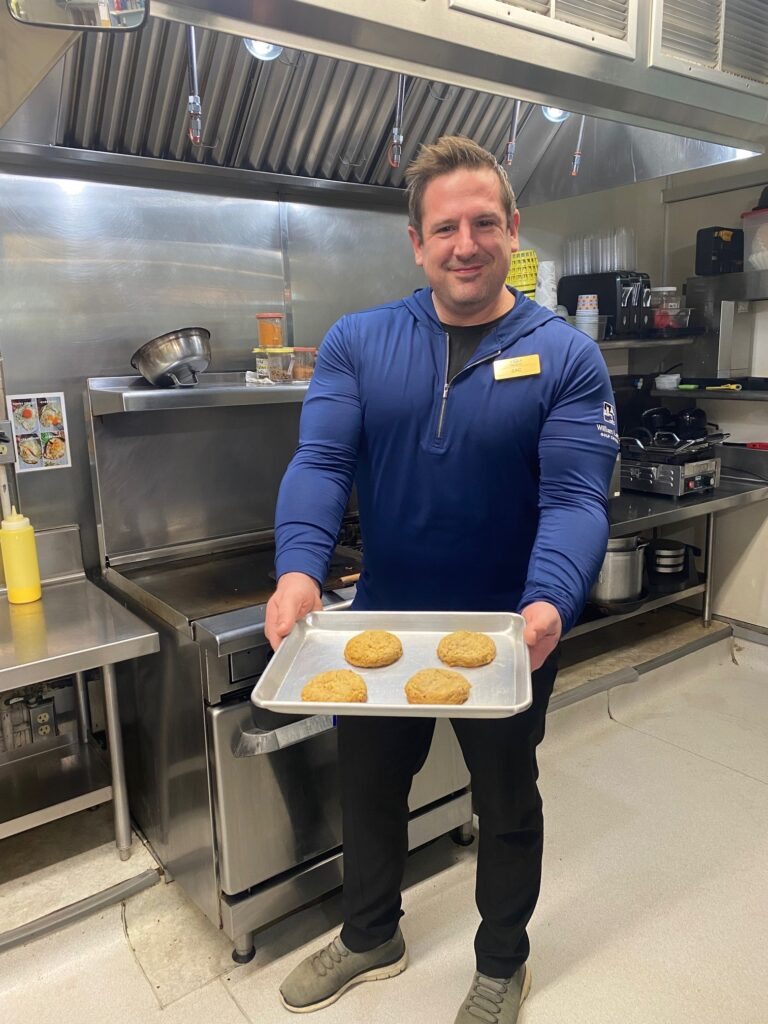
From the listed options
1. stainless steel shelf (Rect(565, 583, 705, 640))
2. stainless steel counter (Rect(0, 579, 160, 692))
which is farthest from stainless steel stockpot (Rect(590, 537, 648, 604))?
stainless steel counter (Rect(0, 579, 160, 692))

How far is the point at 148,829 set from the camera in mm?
2018

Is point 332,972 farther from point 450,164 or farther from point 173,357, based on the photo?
point 450,164

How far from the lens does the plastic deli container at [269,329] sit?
216 cm

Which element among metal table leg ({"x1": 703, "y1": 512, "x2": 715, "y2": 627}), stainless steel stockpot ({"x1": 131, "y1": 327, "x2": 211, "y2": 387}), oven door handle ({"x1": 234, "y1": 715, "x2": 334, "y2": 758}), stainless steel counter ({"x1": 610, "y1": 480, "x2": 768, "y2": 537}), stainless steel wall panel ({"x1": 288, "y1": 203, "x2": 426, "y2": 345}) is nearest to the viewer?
oven door handle ({"x1": 234, "y1": 715, "x2": 334, "y2": 758})

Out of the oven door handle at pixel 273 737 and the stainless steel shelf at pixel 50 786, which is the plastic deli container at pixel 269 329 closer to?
the oven door handle at pixel 273 737

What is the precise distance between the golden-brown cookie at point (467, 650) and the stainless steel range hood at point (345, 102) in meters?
1.14

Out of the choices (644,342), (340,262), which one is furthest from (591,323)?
(340,262)

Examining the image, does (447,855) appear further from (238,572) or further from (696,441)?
(696,441)

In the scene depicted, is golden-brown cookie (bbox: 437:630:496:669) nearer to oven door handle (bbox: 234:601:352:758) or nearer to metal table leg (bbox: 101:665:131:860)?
oven door handle (bbox: 234:601:352:758)

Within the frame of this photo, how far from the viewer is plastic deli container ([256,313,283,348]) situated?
2160 millimetres

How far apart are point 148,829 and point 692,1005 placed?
1.35 meters

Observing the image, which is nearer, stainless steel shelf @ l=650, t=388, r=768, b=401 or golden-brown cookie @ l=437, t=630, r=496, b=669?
golden-brown cookie @ l=437, t=630, r=496, b=669

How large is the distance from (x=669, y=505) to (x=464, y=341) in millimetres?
1746

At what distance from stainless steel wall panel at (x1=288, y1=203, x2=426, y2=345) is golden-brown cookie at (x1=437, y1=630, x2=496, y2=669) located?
1416mm
